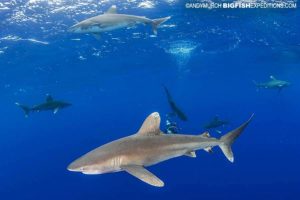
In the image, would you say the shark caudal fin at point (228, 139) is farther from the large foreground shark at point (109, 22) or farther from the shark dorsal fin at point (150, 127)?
the large foreground shark at point (109, 22)

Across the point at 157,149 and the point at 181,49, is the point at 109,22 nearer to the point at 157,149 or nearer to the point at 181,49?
the point at 157,149

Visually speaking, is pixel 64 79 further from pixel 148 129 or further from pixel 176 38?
pixel 148 129

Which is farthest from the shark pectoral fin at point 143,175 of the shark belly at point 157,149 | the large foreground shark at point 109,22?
the large foreground shark at point 109,22

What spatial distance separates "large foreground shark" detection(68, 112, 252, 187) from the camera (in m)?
5.09

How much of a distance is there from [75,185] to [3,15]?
479 inches

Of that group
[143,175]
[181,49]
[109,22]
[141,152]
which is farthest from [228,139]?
[181,49]

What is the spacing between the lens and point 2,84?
4253 cm

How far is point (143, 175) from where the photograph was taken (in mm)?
4938

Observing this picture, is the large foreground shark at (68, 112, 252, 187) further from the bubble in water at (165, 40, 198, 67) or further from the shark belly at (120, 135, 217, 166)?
the bubble in water at (165, 40, 198, 67)

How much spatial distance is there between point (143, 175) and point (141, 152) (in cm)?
62

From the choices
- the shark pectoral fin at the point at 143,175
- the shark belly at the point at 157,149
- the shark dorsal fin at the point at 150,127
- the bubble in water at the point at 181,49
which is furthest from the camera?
the bubble in water at the point at 181,49

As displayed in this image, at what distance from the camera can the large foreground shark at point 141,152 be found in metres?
5.09

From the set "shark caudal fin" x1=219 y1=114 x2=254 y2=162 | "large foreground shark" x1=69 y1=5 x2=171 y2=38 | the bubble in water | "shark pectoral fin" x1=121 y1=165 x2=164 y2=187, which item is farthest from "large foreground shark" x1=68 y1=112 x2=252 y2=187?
the bubble in water

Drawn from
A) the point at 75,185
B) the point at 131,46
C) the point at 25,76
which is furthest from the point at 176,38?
the point at 25,76
